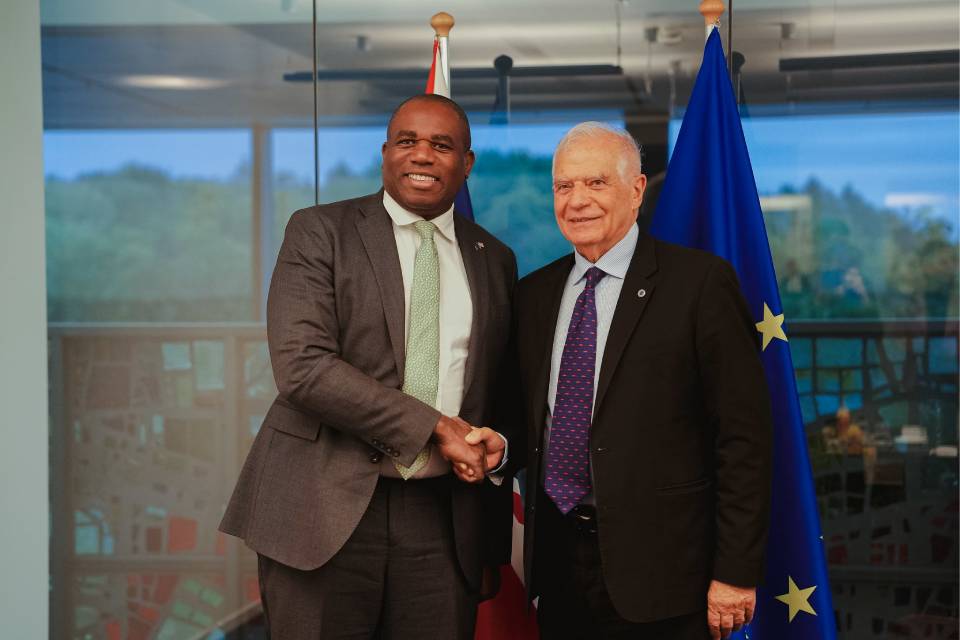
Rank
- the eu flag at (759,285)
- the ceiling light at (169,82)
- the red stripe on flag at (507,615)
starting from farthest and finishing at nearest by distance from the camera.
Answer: the ceiling light at (169,82), the red stripe on flag at (507,615), the eu flag at (759,285)

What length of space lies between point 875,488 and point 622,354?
1708 millimetres

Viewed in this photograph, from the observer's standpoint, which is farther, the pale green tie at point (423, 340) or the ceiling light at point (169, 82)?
the ceiling light at point (169, 82)

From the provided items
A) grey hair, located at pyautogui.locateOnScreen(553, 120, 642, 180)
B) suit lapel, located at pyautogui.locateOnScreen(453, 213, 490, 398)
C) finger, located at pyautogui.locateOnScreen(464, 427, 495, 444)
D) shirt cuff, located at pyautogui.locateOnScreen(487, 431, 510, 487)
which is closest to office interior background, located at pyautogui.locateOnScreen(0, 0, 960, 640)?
suit lapel, located at pyautogui.locateOnScreen(453, 213, 490, 398)

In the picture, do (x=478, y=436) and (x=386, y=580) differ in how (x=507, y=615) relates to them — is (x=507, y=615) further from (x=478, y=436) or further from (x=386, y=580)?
(x=478, y=436)

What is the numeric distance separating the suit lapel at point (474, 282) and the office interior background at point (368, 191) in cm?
104

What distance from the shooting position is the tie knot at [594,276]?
2227 millimetres

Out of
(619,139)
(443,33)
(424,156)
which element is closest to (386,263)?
(424,156)

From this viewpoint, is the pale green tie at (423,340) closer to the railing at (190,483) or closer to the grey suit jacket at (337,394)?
the grey suit jacket at (337,394)

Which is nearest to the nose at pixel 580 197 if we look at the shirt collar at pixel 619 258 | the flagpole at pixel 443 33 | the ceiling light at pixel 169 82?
the shirt collar at pixel 619 258

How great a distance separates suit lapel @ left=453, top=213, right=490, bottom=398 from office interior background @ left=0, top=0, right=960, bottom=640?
104cm

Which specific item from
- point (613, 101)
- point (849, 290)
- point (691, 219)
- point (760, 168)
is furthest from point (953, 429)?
point (613, 101)

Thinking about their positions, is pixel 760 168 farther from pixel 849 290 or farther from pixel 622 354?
pixel 622 354

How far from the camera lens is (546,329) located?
229 centimetres

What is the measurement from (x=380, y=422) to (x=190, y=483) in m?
1.82
